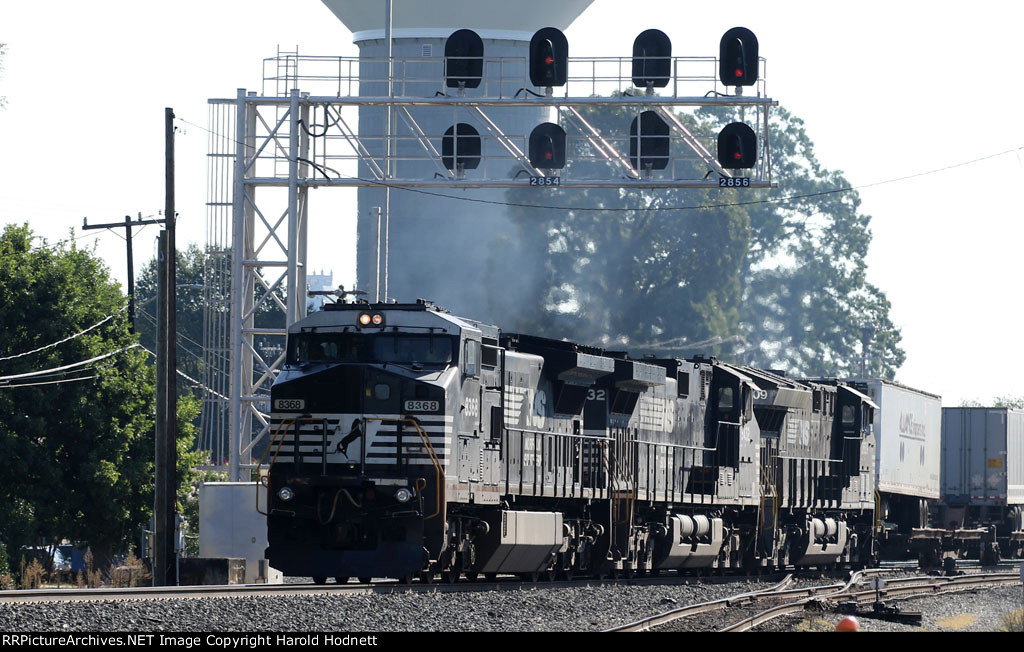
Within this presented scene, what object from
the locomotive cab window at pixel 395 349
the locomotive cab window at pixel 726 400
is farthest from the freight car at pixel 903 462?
the locomotive cab window at pixel 395 349

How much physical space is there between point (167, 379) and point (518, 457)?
888cm

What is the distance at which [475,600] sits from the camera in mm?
19984

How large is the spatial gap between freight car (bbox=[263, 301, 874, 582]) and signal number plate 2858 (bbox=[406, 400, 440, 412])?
14 millimetres

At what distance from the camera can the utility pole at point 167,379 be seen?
29.6 metres

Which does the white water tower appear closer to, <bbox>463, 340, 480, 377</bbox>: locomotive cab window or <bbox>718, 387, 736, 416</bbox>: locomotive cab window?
<bbox>718, 387, 736, 416</bbox>: locomotive cab window

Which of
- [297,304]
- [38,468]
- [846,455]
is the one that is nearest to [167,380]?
[297,304]

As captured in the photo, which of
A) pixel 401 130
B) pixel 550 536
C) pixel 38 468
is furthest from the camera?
pixel 401 130

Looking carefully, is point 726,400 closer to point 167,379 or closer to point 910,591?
point 910,591

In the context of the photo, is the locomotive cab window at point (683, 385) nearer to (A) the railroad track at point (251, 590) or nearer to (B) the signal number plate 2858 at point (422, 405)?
(A) the railroad track at point (251, 590)

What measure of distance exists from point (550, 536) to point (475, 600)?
490 centimetres

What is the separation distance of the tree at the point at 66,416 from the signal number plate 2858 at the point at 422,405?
15.9 metres

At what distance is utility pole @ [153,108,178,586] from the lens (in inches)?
1164

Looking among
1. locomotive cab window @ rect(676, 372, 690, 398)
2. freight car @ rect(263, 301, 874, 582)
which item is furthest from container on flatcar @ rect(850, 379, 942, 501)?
locomotive cab window @ rect(676, 372, 690, 398)
